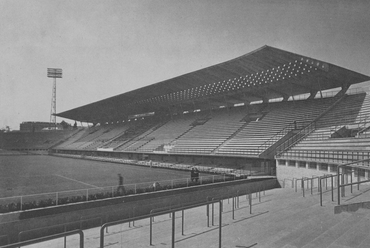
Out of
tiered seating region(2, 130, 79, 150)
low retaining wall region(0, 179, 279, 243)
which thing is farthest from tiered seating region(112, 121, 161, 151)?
tiered seating region(2, 130, 79, 150)

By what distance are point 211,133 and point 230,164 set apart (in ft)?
27.0

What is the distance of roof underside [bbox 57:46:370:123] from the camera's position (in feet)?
88.1

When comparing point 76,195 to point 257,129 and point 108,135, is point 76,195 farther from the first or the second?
point 108,135

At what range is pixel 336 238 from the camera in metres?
5.64

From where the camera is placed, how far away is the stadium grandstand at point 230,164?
23.5ft

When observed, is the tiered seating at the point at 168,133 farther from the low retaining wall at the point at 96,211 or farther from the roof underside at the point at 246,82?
the low retaining wall at the point at 96,211

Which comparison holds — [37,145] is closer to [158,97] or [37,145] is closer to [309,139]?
[158,97]

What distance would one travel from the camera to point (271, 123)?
30234mm

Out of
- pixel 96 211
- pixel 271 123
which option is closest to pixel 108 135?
pixel 271 123

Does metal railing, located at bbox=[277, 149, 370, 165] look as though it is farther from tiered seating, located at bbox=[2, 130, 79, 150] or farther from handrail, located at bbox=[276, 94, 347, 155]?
tiered seating, located at bbox=[2, 130, 79, 150]

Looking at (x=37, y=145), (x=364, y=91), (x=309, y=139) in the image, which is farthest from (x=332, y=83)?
(x=37, y=145)

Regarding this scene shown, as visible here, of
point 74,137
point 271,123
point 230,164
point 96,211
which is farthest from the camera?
point 74,137

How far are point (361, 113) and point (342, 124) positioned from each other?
1.95 meters

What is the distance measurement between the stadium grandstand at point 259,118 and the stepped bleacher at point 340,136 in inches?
2.4
